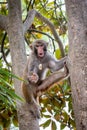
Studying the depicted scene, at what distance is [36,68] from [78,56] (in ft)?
3.28

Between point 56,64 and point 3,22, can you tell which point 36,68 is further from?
point 3,22

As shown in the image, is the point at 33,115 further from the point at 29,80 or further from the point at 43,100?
the point at 43,100

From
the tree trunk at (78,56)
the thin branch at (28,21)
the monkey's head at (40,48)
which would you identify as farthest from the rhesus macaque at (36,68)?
the tree trunk at (78,56)

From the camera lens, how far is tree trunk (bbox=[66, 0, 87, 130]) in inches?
48.5

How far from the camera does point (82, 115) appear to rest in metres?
1.23

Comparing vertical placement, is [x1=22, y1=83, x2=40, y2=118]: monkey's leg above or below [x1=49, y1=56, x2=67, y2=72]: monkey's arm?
below

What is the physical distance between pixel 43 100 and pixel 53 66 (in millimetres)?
430

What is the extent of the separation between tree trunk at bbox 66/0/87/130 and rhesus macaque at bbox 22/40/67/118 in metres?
0.70

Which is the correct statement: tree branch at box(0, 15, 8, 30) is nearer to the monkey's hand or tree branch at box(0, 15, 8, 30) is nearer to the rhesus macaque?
the rhesus macaque

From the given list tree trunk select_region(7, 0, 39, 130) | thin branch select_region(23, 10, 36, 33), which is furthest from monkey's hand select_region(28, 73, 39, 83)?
thin branch select_region(23, 10, 36, 33)

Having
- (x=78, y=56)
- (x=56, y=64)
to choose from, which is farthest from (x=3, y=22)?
(x=78, y=56)

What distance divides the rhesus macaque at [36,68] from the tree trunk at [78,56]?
0.70 meters

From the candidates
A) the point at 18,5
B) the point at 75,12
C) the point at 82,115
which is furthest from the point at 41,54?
the point at 82,115

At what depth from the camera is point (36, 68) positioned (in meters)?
2.27
